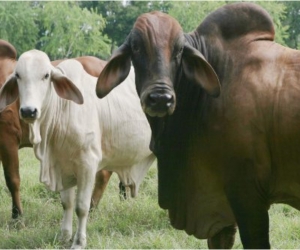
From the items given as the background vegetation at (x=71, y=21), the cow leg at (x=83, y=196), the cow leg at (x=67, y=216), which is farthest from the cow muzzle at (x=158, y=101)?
the background vegetation at (x=71, y=21)

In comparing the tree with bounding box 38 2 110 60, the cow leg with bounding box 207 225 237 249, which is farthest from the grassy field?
the tree with bounding box 38 2 110 60

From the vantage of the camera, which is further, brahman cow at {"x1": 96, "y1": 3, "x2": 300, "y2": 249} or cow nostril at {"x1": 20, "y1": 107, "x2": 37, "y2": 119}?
cow nostril at {"x1": 20, "y1": 107, "x2": 37, "y2": 119}

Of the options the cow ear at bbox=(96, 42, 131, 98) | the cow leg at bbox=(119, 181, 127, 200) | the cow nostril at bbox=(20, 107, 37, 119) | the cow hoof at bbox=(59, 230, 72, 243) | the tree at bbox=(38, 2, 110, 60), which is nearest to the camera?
the cow ear at bbox=(96, 42, 131, 98)

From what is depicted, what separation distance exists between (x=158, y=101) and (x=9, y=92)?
225 cm

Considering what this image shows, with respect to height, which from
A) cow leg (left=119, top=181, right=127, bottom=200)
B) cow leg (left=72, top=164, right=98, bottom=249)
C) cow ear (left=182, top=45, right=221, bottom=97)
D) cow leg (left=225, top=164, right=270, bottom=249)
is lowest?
cow leg (left=119, top=181, right=127, bottom=200)

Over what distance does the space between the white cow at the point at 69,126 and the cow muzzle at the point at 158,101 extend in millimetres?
1757

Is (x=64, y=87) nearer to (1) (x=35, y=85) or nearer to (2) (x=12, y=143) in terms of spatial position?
(1) (x=35, y=85)

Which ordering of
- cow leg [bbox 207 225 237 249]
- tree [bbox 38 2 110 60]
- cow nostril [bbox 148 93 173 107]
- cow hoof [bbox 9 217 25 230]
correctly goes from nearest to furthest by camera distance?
cow nostril [bbox 148 93 173 107], cow leg [bbox 207 225 237 249], cow hoof [bbox 9 217 25 230], tree [bbox 38 2 110 60]

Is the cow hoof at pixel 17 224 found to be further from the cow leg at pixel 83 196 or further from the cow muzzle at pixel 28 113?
the cow muzzle at pixel 28 113

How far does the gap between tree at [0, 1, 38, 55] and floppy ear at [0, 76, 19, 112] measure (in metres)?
15.8

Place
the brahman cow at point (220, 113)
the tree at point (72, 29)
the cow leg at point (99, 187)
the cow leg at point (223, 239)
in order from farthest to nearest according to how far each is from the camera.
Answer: the tree at point (72, 29)
the cow leg at point (99, 187)
the cow leg at point (223, 239)
the brahman cow at point (220, 113)

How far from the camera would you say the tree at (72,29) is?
66.6 feet

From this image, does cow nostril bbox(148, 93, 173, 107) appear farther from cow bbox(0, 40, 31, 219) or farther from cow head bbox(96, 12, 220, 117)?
cow bbox(0, 40, 31, 219)

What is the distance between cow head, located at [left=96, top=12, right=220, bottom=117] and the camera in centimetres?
275
